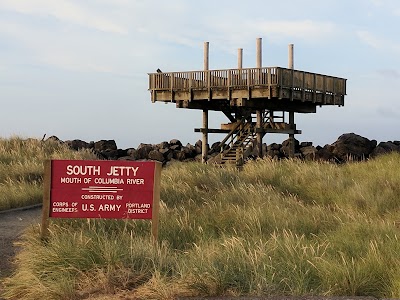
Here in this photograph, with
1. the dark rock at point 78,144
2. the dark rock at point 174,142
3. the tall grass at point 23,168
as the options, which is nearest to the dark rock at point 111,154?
the dark rock at point 78,144

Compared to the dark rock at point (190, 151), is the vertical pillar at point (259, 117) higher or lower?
higher

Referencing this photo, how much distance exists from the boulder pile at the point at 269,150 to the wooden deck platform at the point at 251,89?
3982 mm

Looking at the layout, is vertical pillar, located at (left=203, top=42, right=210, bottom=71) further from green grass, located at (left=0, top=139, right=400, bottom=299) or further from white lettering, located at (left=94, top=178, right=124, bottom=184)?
white lettering, located at (left=94, top=178, right=124, bottom=184)

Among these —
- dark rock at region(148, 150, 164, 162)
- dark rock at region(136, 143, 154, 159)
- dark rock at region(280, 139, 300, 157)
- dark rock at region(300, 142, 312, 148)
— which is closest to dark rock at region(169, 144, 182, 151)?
dark rock at region(136, 143, 154, 159)

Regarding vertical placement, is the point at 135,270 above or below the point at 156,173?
below

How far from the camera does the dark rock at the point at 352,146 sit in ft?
115

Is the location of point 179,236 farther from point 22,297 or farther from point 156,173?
point 22,297

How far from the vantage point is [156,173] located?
→ 825 centimetres

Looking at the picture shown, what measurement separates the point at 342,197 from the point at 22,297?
7721 millimetres

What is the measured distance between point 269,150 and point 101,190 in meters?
29.7

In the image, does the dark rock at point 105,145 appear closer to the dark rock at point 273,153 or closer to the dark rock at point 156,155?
the dark rock at point 156,155

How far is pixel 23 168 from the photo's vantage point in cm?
1734

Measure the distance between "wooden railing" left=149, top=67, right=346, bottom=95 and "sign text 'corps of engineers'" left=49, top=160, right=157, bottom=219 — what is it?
19.4m

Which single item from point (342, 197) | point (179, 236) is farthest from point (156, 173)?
point (342, 197)
